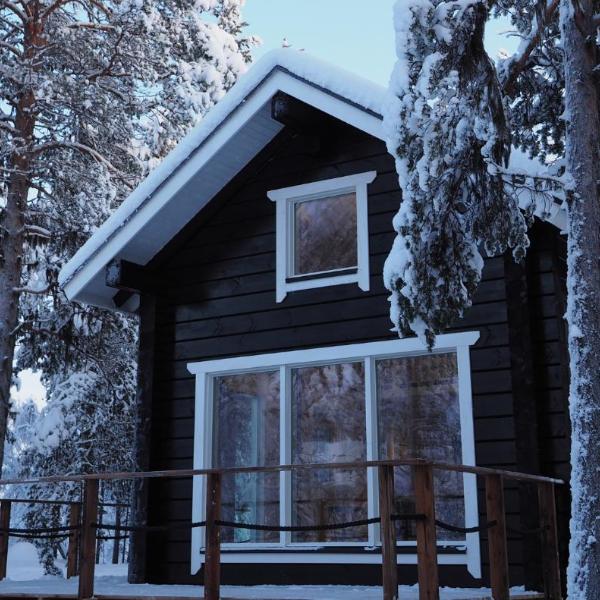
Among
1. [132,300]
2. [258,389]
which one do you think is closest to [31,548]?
[132,300]

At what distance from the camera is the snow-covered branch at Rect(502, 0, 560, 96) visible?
8898mm

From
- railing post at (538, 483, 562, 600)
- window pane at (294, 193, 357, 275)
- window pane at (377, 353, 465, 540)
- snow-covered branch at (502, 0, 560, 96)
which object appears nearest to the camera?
railing post at (538, 483, 562, 600)

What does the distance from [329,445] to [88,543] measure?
2.91m

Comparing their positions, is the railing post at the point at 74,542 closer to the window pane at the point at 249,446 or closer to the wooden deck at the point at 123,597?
the window pane at the point at 249,446

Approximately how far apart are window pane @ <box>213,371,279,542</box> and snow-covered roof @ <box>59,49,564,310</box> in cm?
202

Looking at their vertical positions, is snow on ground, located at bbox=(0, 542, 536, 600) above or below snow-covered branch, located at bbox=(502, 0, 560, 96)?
below

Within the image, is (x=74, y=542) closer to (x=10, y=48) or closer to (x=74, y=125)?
(x=74, y=125)

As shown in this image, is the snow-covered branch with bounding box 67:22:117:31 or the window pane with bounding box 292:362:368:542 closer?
the window pane with bounding box 292:362:368:542

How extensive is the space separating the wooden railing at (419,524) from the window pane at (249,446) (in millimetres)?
2386

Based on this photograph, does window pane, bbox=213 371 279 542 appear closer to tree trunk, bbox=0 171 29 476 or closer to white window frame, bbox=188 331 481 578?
white window frame, bbox=188 331 481 578

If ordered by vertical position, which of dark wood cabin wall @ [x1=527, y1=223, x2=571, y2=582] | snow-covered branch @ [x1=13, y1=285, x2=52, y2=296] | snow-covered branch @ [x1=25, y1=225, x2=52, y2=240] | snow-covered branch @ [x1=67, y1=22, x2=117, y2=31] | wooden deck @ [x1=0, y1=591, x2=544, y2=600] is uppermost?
snow-covered branch @ [x1=67, y1=22, x2=117, y2=31]

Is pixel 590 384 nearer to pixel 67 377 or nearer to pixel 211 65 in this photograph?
pixel 211 65

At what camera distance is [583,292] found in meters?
7.95

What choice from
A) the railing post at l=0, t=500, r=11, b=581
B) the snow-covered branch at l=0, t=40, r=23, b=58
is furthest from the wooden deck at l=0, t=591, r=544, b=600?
the snow-covered branch at l=0, t=40, r=23, b=58
